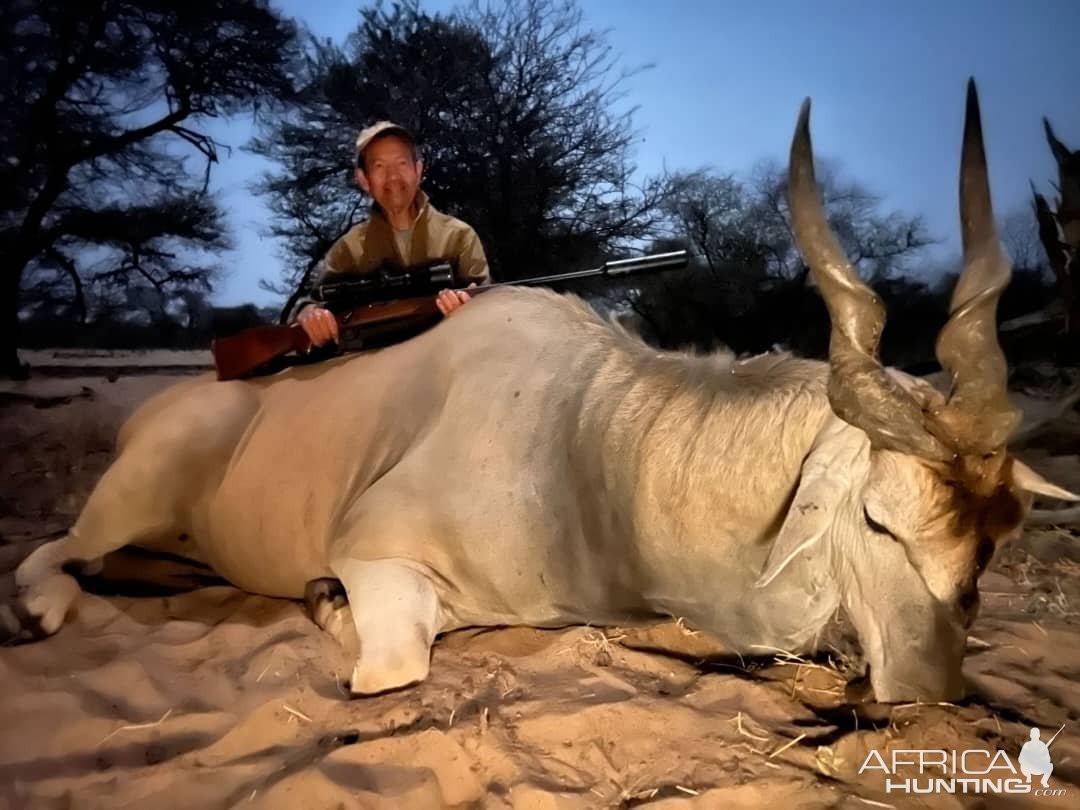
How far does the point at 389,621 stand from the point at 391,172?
9.30 feet

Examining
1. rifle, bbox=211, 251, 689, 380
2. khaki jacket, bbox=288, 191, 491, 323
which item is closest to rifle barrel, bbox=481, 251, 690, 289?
rifle, bbox=211, 251, 689, 380

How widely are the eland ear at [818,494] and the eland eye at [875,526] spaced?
0.08 meters

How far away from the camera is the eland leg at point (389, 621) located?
2.22m

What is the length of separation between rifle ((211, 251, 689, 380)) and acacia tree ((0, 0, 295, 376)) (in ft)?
17.4

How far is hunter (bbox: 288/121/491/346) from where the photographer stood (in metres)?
4.18

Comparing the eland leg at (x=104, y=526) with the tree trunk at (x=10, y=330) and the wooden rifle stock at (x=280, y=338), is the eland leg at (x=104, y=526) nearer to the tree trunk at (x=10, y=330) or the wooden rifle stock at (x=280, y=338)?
the wooden rifle stock at (x=280, y=338)

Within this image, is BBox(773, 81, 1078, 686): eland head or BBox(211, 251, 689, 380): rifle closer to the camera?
BBox(773, 81, 1078, 686): eland head

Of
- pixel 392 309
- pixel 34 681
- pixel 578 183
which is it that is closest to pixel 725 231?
pixel 578 183

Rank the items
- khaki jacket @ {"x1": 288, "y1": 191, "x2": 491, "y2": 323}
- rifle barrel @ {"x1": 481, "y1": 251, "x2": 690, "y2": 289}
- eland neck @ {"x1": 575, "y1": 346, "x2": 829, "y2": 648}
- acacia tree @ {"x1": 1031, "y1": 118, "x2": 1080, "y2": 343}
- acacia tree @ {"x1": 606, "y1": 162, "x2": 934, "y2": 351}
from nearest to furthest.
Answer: eland neck @ {"x1": 575, "y1": 346, "x2": 829, "y2": 648} → rifle barrel @ {"x1": 481, "y1": 251, "x2": 690, "y2": 289} → khaki jacket @ {"x1": 288, "y1": 191, "x2": 491, "y2": 323} → acacia tree @ {"x1": 1031, "y1": 118, "x2": 1080, "y2": 343} → acacia tree @ {"x1": 606, "y1": 162, "x2": 934, "y2": 351}

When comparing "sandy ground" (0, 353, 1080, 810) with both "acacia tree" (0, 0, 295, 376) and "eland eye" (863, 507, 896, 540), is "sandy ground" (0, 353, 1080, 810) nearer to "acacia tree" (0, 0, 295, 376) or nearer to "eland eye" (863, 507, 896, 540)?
"eland eye" (863, 507, 896, 540)

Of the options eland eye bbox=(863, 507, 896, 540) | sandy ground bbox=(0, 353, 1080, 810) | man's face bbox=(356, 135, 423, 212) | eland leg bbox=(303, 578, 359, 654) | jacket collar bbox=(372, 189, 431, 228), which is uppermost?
man's face bbox=(356, 135, 423, 212)

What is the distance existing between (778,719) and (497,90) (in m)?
8.43

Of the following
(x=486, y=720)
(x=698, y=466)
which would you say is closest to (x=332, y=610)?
(x=486, y=720)

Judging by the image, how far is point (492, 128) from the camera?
28.7 ft
